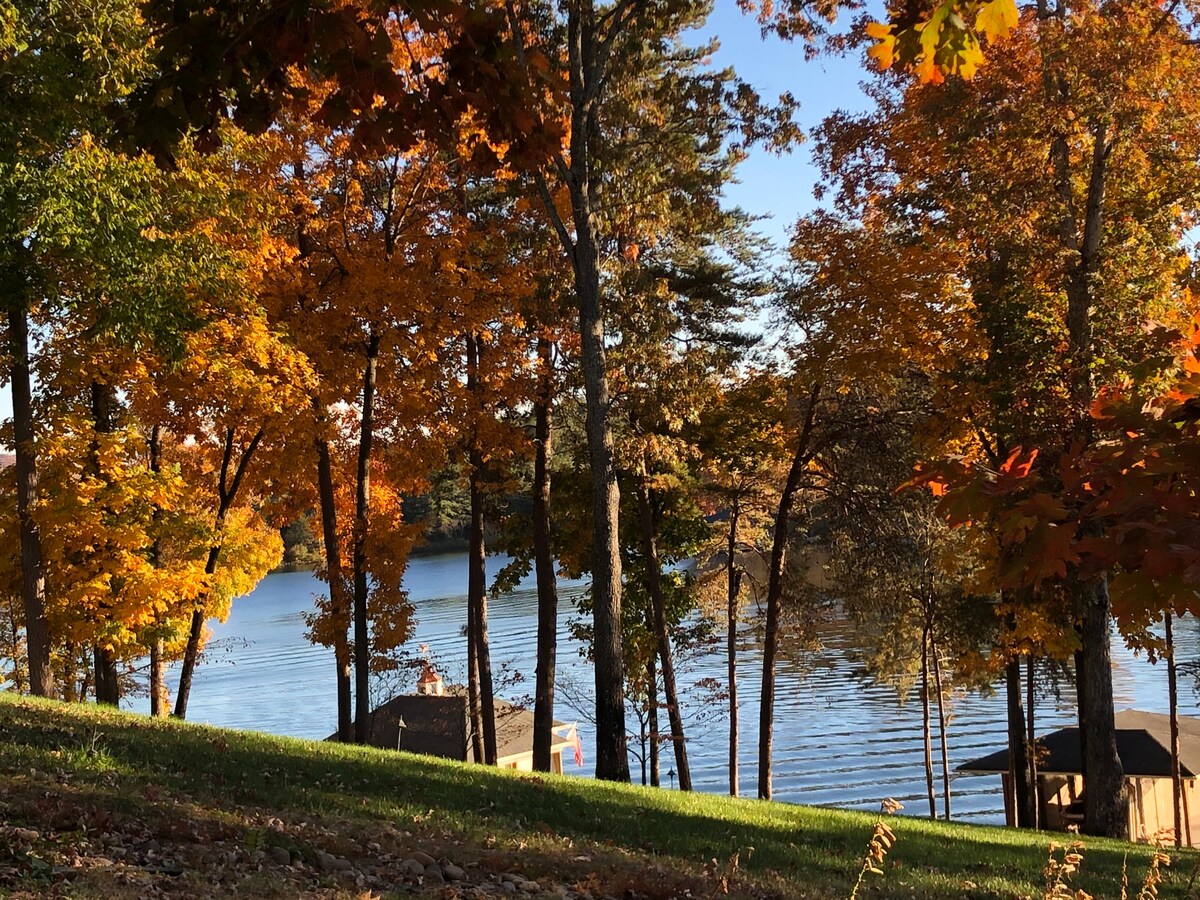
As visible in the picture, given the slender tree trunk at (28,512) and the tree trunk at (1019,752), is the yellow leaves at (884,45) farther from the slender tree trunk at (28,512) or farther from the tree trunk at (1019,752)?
the tree trunk at (1019,752)

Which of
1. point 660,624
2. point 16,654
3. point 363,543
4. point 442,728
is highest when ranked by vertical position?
point 363,543

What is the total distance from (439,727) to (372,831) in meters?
26.3

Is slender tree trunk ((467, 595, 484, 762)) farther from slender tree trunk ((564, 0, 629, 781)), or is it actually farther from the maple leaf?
the maple leaf

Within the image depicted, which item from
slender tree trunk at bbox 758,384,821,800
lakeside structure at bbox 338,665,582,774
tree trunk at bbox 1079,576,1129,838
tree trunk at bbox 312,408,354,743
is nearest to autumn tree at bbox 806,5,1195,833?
tree trunk at bbox 1079,576,1129,838

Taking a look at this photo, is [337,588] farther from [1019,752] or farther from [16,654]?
[1019,752]

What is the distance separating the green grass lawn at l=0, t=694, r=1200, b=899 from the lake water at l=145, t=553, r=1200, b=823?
16008 mm

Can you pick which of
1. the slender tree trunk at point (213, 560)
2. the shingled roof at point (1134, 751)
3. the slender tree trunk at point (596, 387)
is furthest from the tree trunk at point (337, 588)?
the shingled roof at point (1134, 751)

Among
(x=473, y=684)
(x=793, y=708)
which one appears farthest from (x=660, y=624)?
(x=793, y=708)

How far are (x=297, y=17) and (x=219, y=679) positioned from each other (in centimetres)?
5624

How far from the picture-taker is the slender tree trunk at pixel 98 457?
690 inches

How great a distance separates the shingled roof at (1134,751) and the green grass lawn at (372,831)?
1479 cm

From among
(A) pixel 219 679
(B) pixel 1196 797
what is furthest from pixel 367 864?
(A) pixel 219 679

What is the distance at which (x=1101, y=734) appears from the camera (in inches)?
598

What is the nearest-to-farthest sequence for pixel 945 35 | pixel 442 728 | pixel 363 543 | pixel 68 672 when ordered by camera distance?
pixel 945 35
pixel 363 543
pixel 68 672
pixel 442 728
